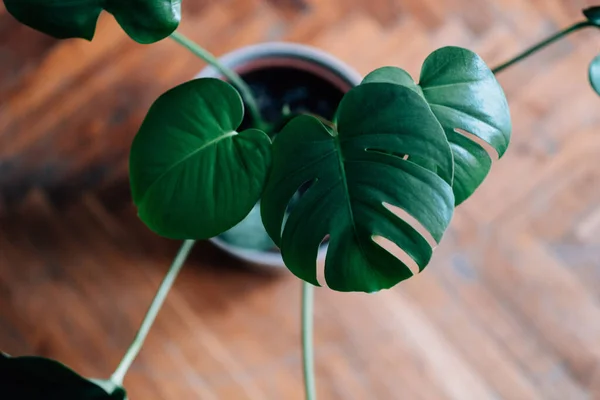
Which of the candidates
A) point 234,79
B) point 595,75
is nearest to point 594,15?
point 595,75

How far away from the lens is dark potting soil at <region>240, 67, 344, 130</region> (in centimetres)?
99

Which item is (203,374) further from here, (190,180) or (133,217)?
(190,180)

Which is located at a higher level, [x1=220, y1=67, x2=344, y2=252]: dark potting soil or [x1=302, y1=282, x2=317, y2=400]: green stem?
[x1=220, y1=67, x2=344, y2=252]: dark potting soil

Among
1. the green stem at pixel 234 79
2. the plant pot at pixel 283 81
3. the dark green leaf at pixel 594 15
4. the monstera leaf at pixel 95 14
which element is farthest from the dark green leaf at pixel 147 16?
the dark green leaf at pixel 594 15

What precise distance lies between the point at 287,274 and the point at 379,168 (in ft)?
1.85

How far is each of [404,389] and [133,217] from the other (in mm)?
618

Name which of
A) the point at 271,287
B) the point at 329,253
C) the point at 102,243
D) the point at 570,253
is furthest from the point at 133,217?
the point at 570,253

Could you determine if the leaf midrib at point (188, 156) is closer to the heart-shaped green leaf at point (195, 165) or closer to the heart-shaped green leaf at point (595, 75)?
the heart-shaped green leaf at point (195, 165)

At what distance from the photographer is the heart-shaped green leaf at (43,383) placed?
0.60 metres

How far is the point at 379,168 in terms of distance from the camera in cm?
59

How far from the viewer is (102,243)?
1133mm

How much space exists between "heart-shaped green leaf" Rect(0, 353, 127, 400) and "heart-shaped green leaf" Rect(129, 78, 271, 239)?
0.18 m

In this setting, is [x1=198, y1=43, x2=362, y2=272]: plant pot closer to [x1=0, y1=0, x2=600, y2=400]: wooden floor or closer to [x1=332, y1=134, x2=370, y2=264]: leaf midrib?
[x1=0, y1=0, x2=600, y2=400]: wooden floor

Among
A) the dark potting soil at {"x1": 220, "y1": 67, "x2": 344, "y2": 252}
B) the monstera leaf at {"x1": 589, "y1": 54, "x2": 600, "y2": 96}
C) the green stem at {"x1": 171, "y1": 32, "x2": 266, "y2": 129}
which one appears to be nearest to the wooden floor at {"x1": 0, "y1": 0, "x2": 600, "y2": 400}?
the dark potting soil at {"x1": 220, "y1": 67, "x2": 344, "y2": 252}
